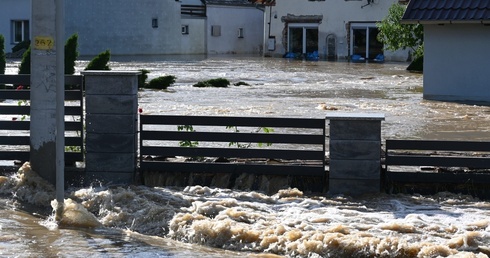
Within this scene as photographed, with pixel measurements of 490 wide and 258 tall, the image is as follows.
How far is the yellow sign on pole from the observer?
11352 millimetres

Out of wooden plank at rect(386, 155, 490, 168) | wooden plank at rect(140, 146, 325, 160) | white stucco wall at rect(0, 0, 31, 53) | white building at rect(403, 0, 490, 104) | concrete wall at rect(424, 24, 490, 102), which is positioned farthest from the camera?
white stucco wall at rect(0, 0, 31, 53)

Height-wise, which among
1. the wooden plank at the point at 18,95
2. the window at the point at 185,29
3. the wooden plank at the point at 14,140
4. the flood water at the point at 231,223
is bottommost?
the flood water at the point at 231,223

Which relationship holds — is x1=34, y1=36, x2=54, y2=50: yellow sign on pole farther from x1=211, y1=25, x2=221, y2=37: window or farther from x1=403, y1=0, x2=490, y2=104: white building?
x1=211, y1=25, x2=221, y2=37: window

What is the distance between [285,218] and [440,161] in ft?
7.33

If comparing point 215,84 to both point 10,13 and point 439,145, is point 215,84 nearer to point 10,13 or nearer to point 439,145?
point 439,145

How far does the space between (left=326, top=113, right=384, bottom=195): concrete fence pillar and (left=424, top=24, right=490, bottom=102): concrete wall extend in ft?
43.8

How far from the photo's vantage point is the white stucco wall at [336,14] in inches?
2073

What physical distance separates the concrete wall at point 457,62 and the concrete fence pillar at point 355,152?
13.4 meters

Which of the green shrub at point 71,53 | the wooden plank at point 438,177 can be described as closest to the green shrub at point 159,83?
the green shrub at point 71,53

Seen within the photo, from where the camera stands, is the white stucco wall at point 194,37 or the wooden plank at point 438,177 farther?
the white stucco wall at point 194,37

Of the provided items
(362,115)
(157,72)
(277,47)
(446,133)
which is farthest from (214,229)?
(277,47)

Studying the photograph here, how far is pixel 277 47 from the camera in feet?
190

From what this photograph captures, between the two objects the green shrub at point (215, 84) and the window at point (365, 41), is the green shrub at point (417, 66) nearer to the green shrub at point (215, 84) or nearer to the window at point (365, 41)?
the window at point (365, 41)

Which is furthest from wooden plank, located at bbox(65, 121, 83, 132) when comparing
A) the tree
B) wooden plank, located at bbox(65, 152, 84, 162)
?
the tree
